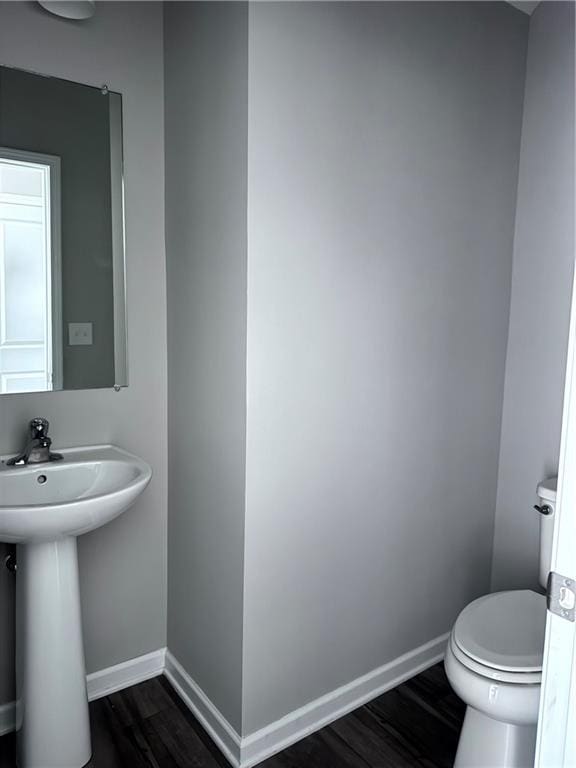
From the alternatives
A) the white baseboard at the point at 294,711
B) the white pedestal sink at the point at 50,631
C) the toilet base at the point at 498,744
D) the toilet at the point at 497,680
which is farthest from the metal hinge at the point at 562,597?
the white baseboard at the point at 294,711

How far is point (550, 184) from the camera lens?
2195mm

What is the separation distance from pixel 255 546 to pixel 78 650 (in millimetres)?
595

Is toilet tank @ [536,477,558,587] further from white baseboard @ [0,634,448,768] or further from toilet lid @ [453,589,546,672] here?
white baseboard @ [0,634,448,768]

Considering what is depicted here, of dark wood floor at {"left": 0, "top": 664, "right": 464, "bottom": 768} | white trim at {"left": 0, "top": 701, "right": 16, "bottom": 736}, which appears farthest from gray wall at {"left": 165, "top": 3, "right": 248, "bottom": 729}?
white trim at {"left": 0, "top": 701, "right": 16, "bottom": 736}

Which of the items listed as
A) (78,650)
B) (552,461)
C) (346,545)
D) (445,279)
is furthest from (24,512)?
(552,461)

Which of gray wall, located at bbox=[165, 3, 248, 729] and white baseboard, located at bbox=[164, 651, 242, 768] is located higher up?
gray wall, located at bbox=[165, 3, 248, 729]

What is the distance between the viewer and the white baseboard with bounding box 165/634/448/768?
1794mm

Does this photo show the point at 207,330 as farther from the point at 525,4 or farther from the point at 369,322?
the point at 525,4

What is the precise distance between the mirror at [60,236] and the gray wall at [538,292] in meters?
1.50

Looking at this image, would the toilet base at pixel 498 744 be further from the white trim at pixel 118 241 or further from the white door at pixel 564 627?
the white trim at pixel 118 241

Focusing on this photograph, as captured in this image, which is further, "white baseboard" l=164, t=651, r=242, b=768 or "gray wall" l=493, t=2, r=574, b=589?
"gray wall" l=493, t=2, r=574, b=589

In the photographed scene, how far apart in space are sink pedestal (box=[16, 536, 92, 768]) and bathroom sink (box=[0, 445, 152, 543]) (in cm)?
14

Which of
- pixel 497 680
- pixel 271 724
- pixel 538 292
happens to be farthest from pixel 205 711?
pixel 538 292

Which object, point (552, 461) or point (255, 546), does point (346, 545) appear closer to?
point (255, 546)
